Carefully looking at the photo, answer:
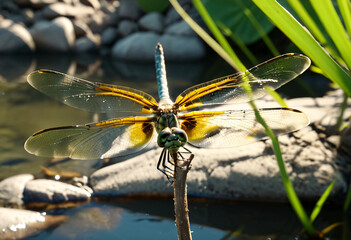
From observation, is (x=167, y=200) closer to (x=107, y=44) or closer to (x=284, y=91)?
(x=284, y=91)

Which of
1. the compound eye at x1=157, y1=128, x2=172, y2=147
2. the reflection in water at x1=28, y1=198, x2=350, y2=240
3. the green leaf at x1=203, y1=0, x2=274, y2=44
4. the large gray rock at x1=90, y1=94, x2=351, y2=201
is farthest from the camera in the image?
the green leaf at x1=203, y1=0, x2=274, y2=44

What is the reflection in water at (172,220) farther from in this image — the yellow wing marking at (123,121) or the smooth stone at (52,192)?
the yellow wing marking at (123,121)

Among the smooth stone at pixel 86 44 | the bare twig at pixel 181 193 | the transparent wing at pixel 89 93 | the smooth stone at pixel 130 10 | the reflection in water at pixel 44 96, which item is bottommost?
the bare twig at pixel 181 193

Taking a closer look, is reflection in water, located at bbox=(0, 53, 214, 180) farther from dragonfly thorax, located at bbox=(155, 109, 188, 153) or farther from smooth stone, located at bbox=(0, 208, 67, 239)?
dragonfly thorax, located at bbox=(155, 109, 188, 153)

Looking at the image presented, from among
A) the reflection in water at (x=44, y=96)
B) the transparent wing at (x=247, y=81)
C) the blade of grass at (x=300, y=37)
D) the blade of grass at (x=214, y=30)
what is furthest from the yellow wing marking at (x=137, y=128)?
the reflection in water at (x=44, y=96)

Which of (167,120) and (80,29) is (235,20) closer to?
(80,29)

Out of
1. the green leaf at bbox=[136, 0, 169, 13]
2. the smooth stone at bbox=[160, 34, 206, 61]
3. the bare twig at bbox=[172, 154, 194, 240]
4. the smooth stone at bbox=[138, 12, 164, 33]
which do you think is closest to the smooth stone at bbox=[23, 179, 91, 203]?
the bare twig at bbox=[172, 154, 194, 240]
